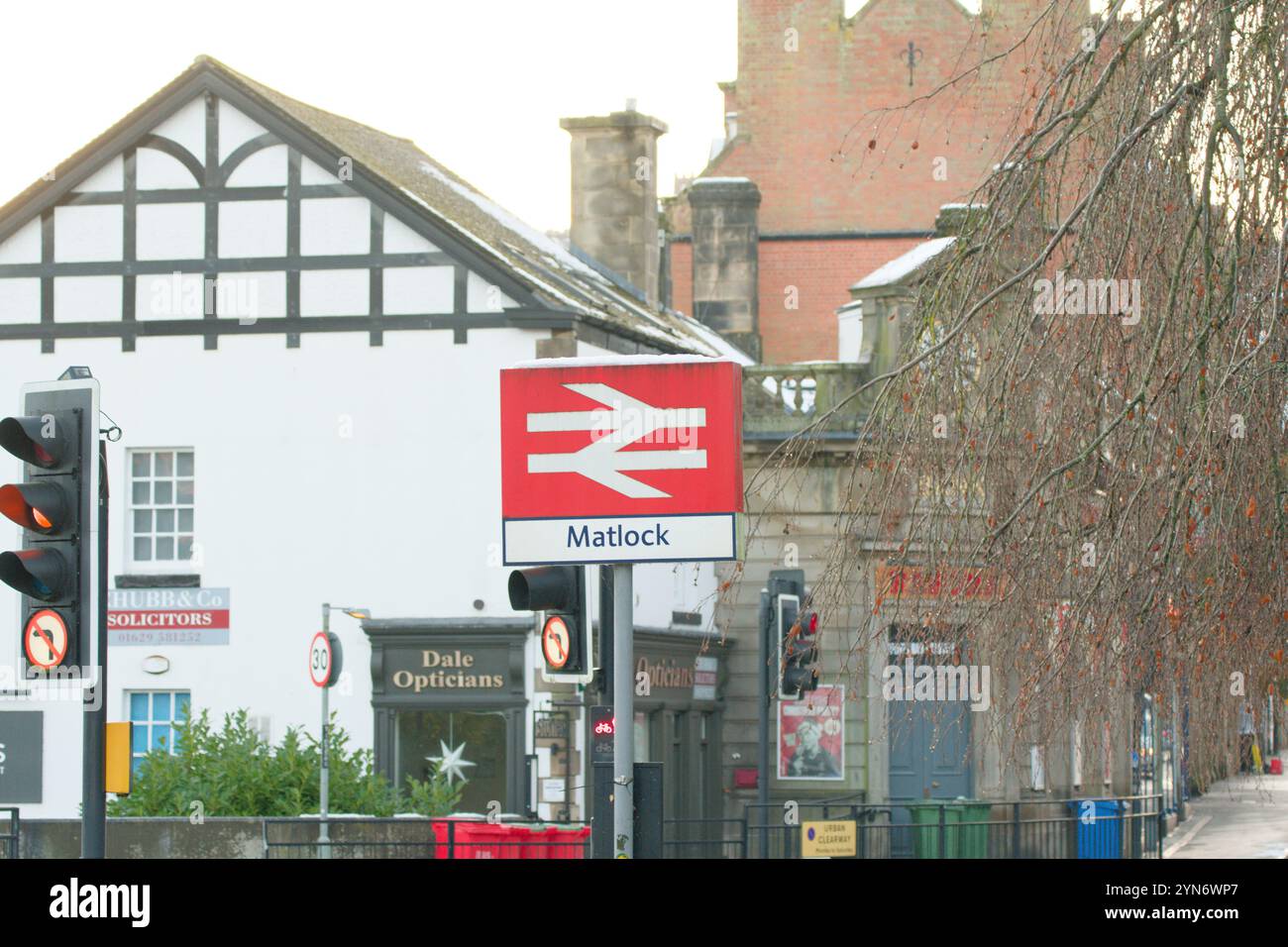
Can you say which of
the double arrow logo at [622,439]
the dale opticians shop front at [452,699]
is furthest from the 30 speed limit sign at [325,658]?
the double arrow logo at [622,439]

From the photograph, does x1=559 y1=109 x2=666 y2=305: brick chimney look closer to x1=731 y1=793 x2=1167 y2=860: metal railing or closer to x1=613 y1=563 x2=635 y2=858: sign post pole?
x1=731 y1=793 x2=1167 y2=860: metal railing

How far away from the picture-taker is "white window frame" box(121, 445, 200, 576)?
26500 mm

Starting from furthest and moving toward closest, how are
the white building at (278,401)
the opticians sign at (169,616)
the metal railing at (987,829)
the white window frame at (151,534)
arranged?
the white window frame at (151,534) < the opticians sign at (169,616) < the white building at (278,401) < the metal railing at (987,829)

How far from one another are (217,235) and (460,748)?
6918 millimetres

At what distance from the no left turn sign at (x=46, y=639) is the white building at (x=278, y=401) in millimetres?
15208

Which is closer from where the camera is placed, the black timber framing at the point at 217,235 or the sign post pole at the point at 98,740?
the sign post pole at the point at 98,740

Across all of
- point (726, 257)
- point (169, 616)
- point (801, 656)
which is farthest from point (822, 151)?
point (801, 656)

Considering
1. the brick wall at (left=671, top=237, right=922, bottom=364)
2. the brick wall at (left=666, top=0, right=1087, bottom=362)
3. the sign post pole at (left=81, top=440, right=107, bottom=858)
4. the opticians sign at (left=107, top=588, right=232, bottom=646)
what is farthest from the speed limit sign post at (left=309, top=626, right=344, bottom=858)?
the brick wall at (left=666, top=0, right=1087, bottom=362)

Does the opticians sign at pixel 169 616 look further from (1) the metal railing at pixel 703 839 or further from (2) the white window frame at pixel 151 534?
(1) the metal railing at pixel 703 839

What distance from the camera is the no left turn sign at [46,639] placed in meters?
9.90

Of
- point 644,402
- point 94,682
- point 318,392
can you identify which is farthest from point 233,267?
point 644,402

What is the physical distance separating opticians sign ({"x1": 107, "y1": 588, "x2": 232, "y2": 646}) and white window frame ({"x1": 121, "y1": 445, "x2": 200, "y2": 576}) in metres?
0.26

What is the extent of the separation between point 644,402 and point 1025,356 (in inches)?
79.2

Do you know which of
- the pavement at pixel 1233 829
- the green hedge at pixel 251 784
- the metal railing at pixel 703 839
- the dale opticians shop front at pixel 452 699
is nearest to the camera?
the metal railing at pixel 703 839
